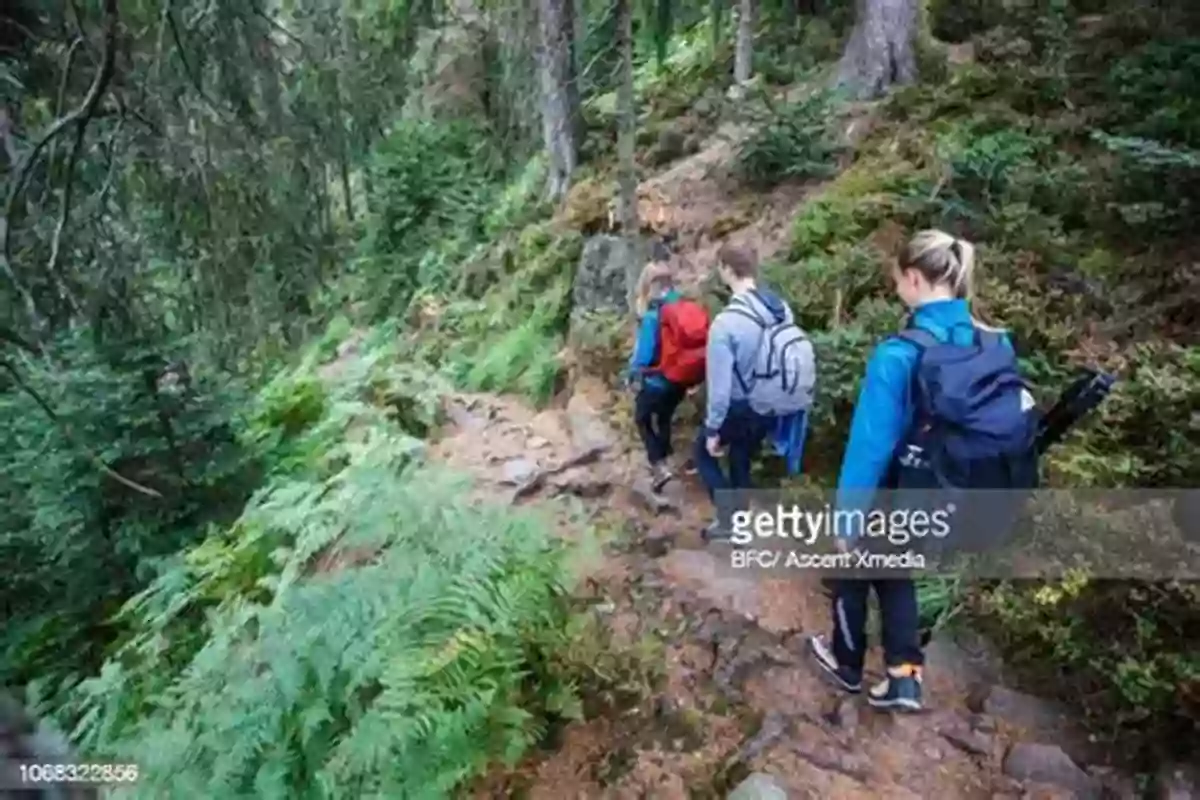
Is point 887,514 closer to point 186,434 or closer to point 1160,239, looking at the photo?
point 1160,239

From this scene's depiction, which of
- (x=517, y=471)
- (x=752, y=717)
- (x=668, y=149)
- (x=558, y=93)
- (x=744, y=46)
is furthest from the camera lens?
(x=558, y=93)

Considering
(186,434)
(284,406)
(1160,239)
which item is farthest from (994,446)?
(284,406)

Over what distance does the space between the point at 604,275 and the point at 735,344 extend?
520 cm

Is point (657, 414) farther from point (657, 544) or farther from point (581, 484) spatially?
point (657, 544)

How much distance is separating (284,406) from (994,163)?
275 inches

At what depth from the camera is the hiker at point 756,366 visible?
4.47 meters

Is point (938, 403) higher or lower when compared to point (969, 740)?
higher

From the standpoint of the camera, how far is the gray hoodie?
4477 mm

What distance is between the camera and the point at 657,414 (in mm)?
6066

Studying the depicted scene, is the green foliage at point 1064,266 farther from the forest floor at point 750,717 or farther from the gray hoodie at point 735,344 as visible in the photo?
the gray hoodie at point 735,344

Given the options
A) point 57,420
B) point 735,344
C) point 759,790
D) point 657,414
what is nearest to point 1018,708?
point 759,790

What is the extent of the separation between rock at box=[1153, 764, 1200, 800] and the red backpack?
3.00 m
